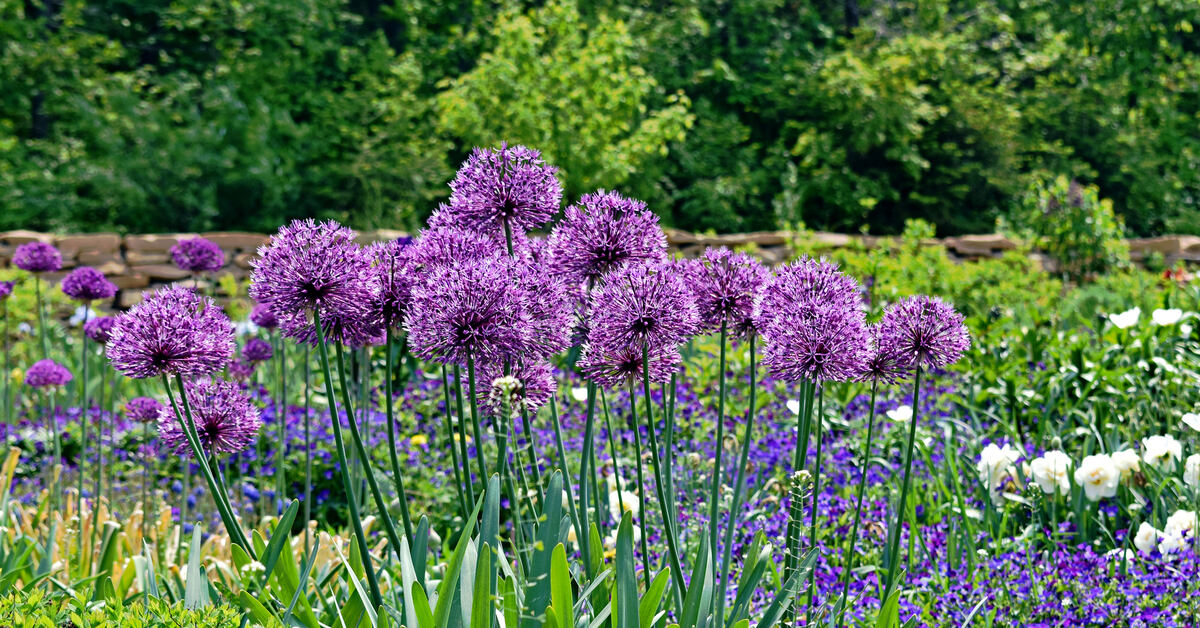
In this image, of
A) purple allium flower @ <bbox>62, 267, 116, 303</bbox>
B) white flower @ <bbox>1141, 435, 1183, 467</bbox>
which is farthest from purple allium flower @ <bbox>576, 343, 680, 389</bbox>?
purple allium flower @ <bbox>62, 267, 116, 303</bbox>

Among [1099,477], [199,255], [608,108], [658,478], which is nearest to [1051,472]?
[1099,477]

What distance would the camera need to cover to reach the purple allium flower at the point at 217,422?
6.46 ft

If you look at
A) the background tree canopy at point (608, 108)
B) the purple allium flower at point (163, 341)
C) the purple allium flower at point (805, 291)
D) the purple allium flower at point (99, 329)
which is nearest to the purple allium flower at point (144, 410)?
the purple allium flower at point (99, 329)

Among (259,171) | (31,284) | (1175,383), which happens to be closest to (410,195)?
(259,171)

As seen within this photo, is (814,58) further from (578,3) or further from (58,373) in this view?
(58,373)

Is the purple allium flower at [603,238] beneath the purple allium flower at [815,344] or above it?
above

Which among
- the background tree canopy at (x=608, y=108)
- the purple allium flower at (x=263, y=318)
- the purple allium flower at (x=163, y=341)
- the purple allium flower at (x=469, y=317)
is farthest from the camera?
the background tree canopy at (x=608, y=108)

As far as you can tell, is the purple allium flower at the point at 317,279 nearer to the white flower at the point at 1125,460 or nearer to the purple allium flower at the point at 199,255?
the purple allium flower at the point at 199,255

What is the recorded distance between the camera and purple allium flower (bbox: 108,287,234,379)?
1705mm

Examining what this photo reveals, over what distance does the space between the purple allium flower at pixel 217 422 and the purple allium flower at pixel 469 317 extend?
1.89ft

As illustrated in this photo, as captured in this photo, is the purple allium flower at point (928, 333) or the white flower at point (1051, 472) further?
the white flower at point (1051, 472)

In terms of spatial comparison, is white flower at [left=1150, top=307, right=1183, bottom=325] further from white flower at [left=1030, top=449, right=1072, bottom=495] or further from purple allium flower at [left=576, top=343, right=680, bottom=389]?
purple allium flower at [left=576, top=343, right=680, bottom=389]

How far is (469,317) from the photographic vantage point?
159 centimetres

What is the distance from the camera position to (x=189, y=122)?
10438mm
